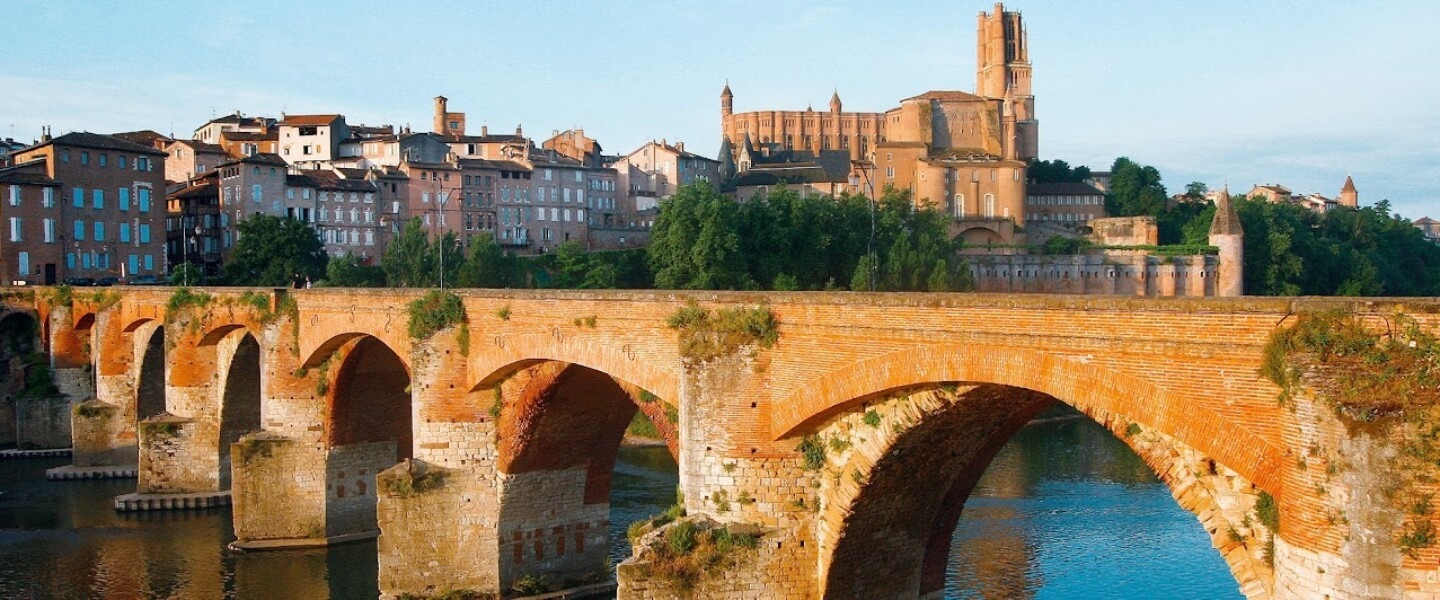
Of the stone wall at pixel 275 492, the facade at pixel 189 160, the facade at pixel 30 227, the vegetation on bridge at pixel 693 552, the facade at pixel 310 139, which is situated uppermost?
the facade at pixel 310 139

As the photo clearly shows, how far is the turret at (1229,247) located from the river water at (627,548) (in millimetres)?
49829

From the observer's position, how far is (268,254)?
68875mm

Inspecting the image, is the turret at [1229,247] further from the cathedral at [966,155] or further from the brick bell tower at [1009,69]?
the brick bell tower at [1009,69]

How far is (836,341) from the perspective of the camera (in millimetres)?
17172

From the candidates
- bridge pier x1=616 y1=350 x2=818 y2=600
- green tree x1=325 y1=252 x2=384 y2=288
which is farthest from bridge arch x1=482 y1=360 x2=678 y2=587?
green tree x1=325 y1=252 x2=384 y2=288

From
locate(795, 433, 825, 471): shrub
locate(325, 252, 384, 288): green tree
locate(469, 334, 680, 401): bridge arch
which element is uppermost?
locate(325, 252, 384, 288): green tree

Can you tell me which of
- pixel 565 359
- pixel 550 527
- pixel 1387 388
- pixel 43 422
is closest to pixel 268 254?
pixel 43 422

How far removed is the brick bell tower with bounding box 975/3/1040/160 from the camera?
113688mm

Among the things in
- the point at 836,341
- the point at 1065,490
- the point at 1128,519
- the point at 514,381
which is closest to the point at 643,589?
the point at 836,341

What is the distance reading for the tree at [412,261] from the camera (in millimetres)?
67812

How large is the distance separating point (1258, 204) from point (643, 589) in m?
84.6

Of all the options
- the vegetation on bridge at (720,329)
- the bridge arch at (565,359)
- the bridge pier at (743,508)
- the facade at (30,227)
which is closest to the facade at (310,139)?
the facade at (30,227)

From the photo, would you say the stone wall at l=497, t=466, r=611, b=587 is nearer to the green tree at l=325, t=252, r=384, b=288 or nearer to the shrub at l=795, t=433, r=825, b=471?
the shrub at l=795, t=433, r=825, b=471

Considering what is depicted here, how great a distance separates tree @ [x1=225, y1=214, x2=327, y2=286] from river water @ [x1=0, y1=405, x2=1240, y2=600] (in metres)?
28.8
